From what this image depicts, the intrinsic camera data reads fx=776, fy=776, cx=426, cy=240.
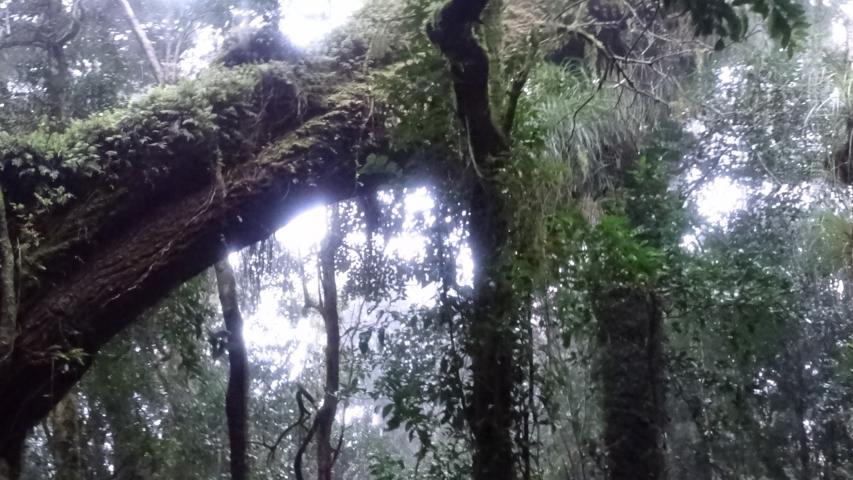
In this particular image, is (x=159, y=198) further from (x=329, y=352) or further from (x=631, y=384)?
(x=631, y=384)

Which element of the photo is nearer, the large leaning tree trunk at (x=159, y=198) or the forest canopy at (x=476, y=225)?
the forest canopy at (x=476, y=225)

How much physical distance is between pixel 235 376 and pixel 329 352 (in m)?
0.82

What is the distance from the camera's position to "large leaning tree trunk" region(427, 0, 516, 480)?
10.6 feet

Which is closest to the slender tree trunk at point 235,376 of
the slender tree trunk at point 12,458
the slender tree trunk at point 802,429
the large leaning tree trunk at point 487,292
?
the slender tree trunk at point 12,458

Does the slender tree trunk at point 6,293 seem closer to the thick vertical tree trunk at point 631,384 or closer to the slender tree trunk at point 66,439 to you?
the slender tree trunk at point 66,439

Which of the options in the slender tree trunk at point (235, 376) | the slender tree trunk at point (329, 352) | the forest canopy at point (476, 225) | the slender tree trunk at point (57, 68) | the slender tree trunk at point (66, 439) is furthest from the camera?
the slender tree trunk at point (57, 68)

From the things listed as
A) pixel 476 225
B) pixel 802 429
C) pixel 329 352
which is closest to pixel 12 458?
pixel 476 225

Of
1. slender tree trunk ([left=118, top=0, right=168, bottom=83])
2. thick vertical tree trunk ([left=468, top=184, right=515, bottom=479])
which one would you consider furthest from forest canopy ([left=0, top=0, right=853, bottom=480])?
slender tree trunk ([left=118, top=0, right=168, bottom=83])

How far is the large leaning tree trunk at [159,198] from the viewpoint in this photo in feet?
12.3

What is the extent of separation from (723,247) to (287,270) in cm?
369

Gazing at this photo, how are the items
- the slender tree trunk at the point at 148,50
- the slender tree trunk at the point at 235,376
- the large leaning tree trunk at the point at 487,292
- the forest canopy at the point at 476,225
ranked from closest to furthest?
1. the large leaning tree trunk at the point at 487,292
2. the forest canopy at the point at 476,225
3. the slender tree trunk at the point at 235,376
4. the slender tree trunk at the point at 148,50

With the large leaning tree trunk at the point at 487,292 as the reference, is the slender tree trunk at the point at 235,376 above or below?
above

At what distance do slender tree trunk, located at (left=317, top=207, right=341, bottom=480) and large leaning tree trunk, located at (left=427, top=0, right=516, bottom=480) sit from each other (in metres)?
2.46

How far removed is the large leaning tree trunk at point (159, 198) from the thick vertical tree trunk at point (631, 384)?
5.36 ft
